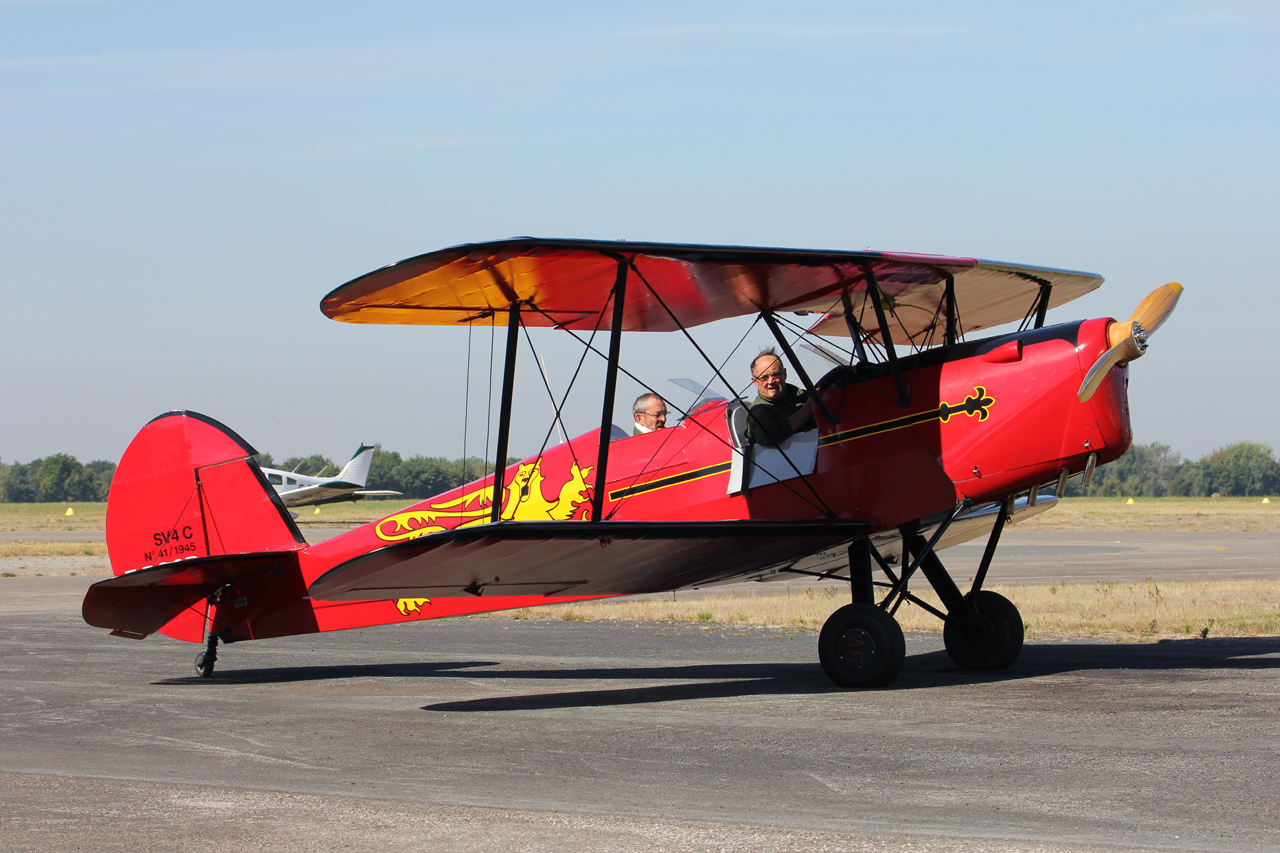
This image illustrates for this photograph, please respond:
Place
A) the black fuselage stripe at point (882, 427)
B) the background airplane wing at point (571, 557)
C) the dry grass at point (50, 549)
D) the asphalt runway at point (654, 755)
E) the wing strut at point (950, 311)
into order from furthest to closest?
the dry grass at point (50, 549), the wing strut at point (950, 311), the black fuselage stripe at point (882, 427), the background airplane wing at point (571, 557), the asphalt runway at point (654, 755)

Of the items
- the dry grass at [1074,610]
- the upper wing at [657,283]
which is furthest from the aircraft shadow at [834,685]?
the upper wing at [657,283]

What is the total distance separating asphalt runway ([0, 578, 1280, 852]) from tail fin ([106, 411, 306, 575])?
3.91 ft

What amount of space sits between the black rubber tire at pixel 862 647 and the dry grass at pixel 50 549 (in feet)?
103

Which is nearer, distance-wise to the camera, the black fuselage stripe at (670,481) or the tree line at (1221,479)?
the black fuselage stripe at (670,481)

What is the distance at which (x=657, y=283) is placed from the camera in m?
9.02

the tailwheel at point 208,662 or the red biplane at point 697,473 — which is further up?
the red biplane at point 697,473

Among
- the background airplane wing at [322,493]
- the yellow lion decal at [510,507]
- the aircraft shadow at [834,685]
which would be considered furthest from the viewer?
the background airplane wing at [322,493]

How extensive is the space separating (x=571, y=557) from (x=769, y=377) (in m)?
2.18

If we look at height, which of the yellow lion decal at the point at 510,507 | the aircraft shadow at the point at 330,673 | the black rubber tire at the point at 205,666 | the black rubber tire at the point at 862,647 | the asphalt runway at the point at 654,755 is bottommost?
the aircraft shadow at the point at 330,673

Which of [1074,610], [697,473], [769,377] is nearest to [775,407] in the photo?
[769,377]

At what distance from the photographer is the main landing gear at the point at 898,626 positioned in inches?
327

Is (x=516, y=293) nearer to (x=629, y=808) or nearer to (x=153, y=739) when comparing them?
(x=153, y=739)

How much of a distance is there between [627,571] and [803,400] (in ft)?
6.21

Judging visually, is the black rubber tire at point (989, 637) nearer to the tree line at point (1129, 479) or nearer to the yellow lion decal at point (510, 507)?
the yellow lion decal at point (510, 507)
